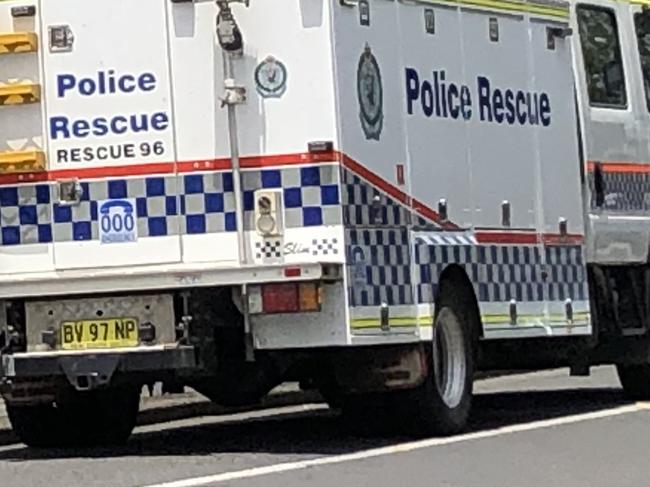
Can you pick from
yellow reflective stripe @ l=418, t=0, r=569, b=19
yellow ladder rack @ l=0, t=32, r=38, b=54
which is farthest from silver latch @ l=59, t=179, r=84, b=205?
yellow reflective stripe @ l=418, t=0, r=569, b=19

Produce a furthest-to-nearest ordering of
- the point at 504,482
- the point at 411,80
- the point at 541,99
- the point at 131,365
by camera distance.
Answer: the point at 541,99
the point at 411,80
the point at 131,365
the point at 504,482

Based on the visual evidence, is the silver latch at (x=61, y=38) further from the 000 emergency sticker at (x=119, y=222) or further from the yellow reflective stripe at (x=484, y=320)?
the yellow reflective stripe at (x=484, y=320)

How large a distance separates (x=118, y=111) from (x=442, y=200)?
2136 millimetres

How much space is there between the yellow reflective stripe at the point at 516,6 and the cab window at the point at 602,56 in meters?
0.49

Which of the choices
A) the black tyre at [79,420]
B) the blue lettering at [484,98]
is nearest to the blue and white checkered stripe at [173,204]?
the black tyre at [79,420]

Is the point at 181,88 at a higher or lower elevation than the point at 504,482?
higher

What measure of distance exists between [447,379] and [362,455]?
4.26 ft

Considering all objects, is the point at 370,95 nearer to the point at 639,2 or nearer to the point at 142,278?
the point at 142,278

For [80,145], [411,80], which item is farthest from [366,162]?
[80,145]

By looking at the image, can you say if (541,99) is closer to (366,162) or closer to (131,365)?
(366,162)

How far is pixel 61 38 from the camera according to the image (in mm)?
12031

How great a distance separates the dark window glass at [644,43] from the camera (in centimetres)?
1566

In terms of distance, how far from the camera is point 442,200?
12.8 meters

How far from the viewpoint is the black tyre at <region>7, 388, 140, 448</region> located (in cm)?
1312
